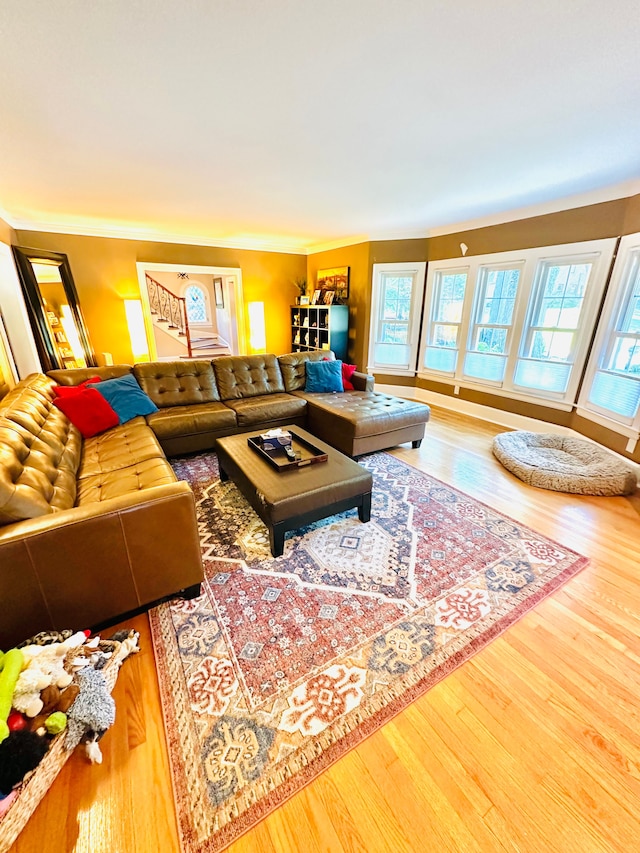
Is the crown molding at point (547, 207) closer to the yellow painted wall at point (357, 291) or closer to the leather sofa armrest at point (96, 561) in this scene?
the yellow painted wall at point (357, 291)

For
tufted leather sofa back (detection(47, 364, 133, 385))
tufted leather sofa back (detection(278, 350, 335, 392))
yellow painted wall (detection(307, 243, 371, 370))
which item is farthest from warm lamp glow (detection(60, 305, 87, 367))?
yellow painted wall (detection(307, 243, 371, 370))

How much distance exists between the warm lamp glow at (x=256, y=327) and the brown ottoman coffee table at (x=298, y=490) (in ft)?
14.4

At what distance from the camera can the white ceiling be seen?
132cm

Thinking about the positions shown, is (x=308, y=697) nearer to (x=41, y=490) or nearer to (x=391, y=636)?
(x=391, y=636)

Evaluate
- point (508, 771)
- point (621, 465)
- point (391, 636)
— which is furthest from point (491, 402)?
point (508, 771)

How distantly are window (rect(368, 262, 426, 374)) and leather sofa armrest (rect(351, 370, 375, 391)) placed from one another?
1651 millimetres

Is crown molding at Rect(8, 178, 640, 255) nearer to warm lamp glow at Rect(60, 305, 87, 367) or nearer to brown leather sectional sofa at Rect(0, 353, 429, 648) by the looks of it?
warm lamp glow at Rect(60, 305, 87, 367)

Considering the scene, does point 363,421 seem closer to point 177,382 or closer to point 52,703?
point 177,382

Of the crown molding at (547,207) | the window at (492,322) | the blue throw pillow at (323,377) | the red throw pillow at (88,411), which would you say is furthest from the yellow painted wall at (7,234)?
the window at (492,322)

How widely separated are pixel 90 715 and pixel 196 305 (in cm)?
982

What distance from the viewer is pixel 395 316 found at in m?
5.45

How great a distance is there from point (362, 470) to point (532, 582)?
1.11 metres

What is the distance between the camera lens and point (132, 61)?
Result: 5.06 feet

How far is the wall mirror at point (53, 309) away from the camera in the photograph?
407 centimetres
